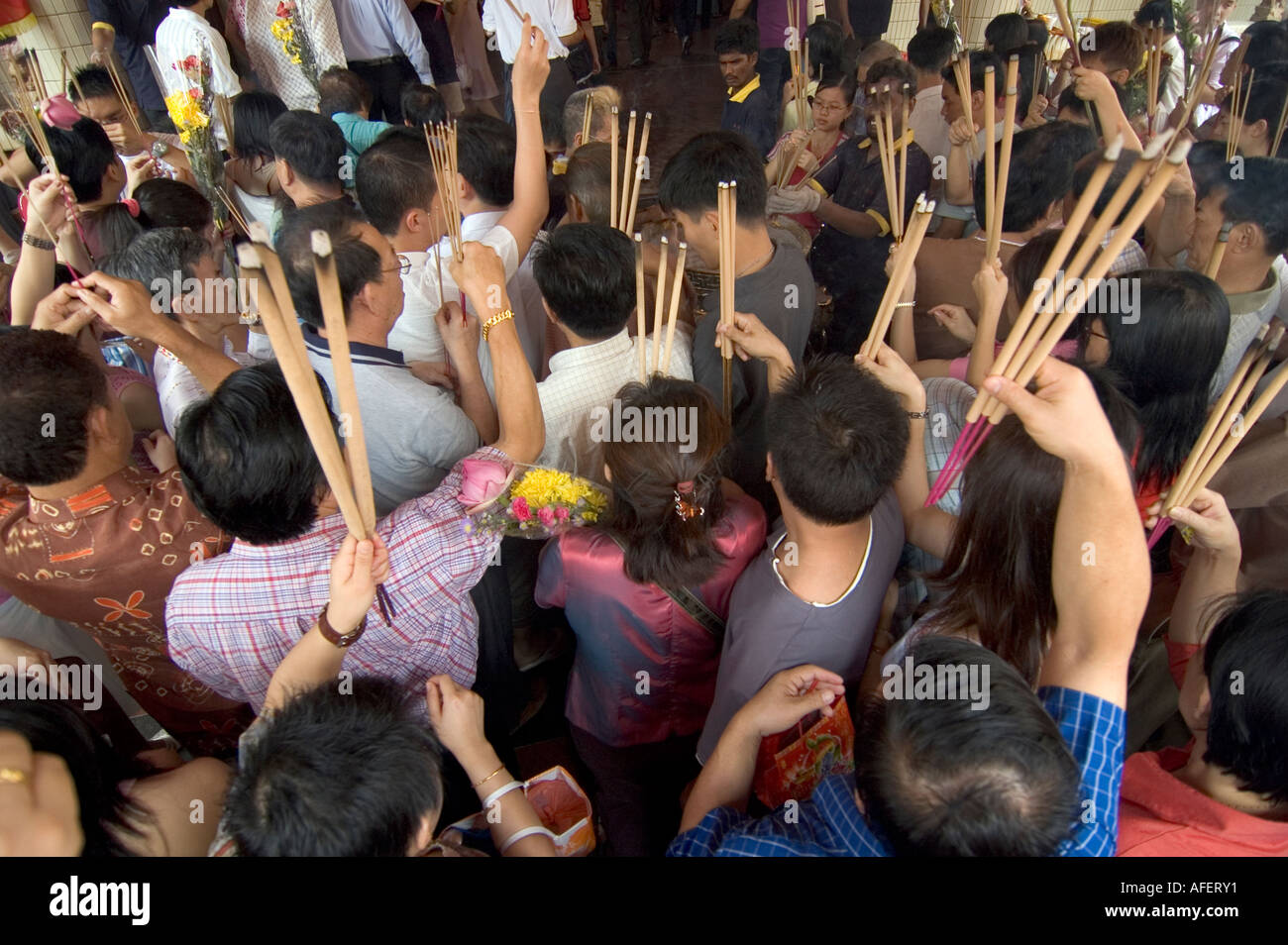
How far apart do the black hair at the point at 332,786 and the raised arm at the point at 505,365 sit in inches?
25.8

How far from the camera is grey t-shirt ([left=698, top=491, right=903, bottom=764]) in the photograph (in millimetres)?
1251

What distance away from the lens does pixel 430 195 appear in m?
2.08

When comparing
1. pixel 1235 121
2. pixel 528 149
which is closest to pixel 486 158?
pixel 528 149

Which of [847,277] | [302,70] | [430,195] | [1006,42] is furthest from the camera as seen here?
[302,70]

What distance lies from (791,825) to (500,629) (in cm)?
97

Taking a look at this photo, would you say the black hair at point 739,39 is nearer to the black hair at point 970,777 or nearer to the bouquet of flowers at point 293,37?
the bouquet of flowers at point 293,37

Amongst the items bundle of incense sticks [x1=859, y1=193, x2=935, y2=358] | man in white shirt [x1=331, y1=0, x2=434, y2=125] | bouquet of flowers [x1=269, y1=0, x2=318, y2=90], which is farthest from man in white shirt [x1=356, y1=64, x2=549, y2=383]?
man in white shirt [x1=331, y1=0, x2=434, y2=125]

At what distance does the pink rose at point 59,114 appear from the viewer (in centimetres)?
231

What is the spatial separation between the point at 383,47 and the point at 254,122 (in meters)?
1.90

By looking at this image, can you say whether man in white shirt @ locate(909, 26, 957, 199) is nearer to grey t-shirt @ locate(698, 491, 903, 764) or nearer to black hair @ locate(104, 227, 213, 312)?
grey t-shirt @ locate(698, 491, 903, 764)

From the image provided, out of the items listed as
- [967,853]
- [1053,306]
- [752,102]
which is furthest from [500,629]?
[752,102]

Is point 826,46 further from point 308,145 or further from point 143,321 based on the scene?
point 143,321

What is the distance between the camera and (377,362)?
154 cm
